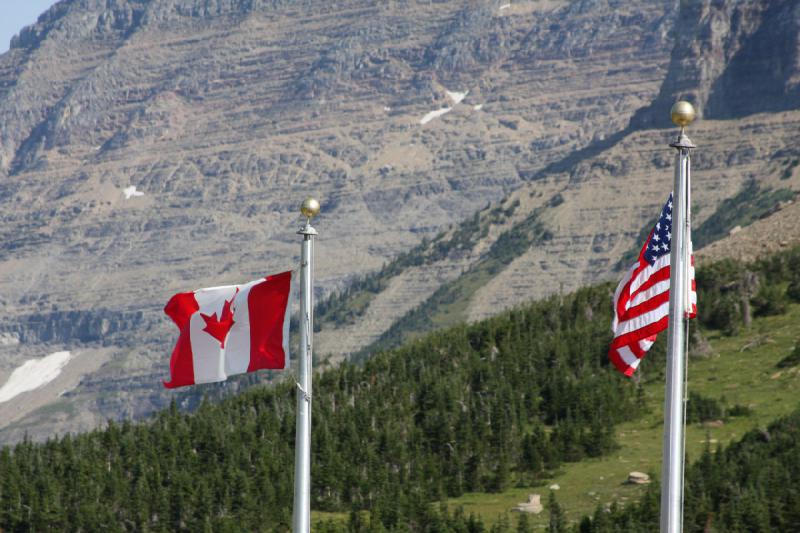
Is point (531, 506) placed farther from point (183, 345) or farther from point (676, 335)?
point (676, 335)

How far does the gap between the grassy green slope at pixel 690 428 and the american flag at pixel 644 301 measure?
334 ft

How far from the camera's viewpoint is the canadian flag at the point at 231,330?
53.2 meters

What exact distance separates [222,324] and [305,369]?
3574mm

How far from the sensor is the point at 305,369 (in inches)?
2034

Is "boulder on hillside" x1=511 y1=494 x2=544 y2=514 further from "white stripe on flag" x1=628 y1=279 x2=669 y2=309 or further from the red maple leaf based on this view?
the red maple leaf

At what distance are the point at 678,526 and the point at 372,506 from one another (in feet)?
418

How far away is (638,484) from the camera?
6319 inches

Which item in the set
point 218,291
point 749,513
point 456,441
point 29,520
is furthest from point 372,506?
point 218,291

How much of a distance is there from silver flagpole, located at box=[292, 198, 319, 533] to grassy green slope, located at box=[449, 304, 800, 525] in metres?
102

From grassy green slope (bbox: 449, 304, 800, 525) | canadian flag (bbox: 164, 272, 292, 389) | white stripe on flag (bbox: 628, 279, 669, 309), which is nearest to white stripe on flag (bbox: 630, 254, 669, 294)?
white stripe on flag (bbox: 628, 279, 669, 309)

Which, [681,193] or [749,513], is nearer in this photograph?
[681,193]

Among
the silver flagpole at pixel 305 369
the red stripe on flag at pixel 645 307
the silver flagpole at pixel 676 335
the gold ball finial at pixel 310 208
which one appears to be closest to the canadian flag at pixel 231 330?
the silver flagpole at pixel 305 369

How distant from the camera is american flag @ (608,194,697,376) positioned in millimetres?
52562

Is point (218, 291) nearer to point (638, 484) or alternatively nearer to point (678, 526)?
point (678, 526)
